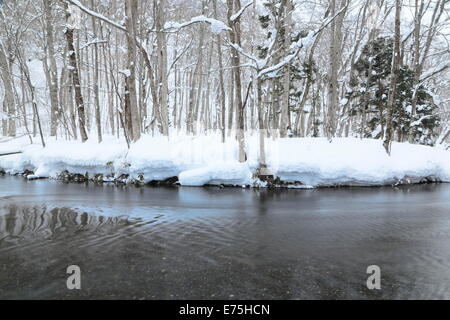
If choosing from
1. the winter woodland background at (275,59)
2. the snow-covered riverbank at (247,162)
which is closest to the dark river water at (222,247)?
the snow-covered riverbank at (247,162)

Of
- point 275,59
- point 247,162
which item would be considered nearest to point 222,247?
point 247,162

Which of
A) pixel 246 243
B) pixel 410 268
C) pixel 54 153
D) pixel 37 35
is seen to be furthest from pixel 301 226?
pixel 37 35

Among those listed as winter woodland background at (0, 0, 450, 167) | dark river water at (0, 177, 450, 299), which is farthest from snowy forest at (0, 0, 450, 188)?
dark river water at (0, 177, 450, 299)

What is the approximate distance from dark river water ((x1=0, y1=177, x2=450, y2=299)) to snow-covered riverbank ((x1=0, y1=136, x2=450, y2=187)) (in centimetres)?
257

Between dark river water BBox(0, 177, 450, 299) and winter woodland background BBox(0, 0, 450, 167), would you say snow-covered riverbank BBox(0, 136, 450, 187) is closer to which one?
winter woodland background BBox(0, 0, 450, 167)

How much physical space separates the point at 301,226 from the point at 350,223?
1196 mm

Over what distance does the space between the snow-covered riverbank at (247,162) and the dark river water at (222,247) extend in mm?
2568

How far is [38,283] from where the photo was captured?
12.4 feet

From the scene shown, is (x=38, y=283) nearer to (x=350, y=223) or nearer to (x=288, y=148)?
(x=350, y=223)

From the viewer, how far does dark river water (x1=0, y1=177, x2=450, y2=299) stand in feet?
12.2

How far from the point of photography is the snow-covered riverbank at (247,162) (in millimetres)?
11992

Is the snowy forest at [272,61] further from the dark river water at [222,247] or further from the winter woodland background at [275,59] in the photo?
the dark river water at [222,247]

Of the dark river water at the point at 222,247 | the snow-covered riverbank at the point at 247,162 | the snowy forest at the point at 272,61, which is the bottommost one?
the dark river water at the point at 222,247

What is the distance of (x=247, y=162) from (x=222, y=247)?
24.7ft
